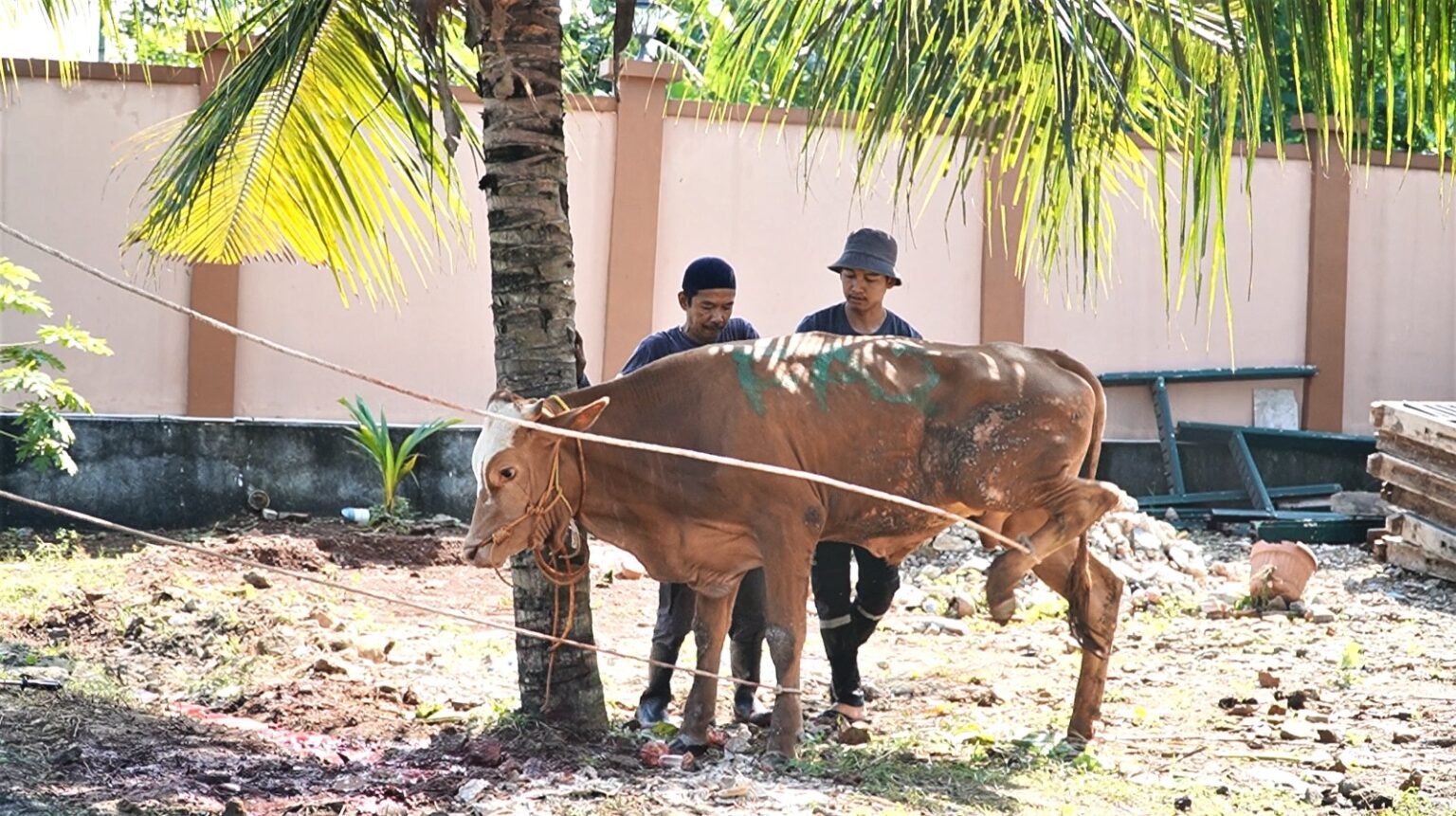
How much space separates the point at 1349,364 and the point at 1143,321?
2122mm

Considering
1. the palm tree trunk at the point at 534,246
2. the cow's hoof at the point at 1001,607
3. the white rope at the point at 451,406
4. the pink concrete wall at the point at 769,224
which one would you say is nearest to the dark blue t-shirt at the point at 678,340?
the palm tree trunk at the point at 534,246

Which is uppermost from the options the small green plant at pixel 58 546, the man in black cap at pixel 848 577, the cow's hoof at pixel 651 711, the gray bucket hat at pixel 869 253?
the gray bucket hat at pixel 869 253

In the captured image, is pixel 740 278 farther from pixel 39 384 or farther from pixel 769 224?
pixel 39 384

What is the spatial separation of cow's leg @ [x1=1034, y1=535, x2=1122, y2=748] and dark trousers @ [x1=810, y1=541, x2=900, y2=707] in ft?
2.45

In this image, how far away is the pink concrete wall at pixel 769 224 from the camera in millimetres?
13539

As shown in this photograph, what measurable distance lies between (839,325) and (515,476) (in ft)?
7.08

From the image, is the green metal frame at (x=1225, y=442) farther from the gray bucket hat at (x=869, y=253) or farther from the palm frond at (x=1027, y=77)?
the gray bucket hat at (x=869, y=253)

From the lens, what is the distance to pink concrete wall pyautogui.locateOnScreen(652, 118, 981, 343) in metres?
13.5

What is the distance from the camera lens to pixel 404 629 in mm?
9039

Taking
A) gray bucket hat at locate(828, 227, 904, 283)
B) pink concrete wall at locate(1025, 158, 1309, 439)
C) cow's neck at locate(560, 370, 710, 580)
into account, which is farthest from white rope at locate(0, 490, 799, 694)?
pink concrete wall at locate(1025, 158, 1309, 439)

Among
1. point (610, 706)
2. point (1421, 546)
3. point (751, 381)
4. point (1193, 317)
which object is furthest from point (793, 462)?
point (1193, 317)

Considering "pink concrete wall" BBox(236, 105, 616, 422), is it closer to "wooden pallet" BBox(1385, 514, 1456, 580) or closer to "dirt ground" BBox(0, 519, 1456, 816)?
"dirt ground" BBox(0, 519, 1456, 816)

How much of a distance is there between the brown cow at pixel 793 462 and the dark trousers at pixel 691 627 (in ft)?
2.25

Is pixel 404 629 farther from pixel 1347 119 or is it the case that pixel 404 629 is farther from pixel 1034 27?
pixel 1347 119
